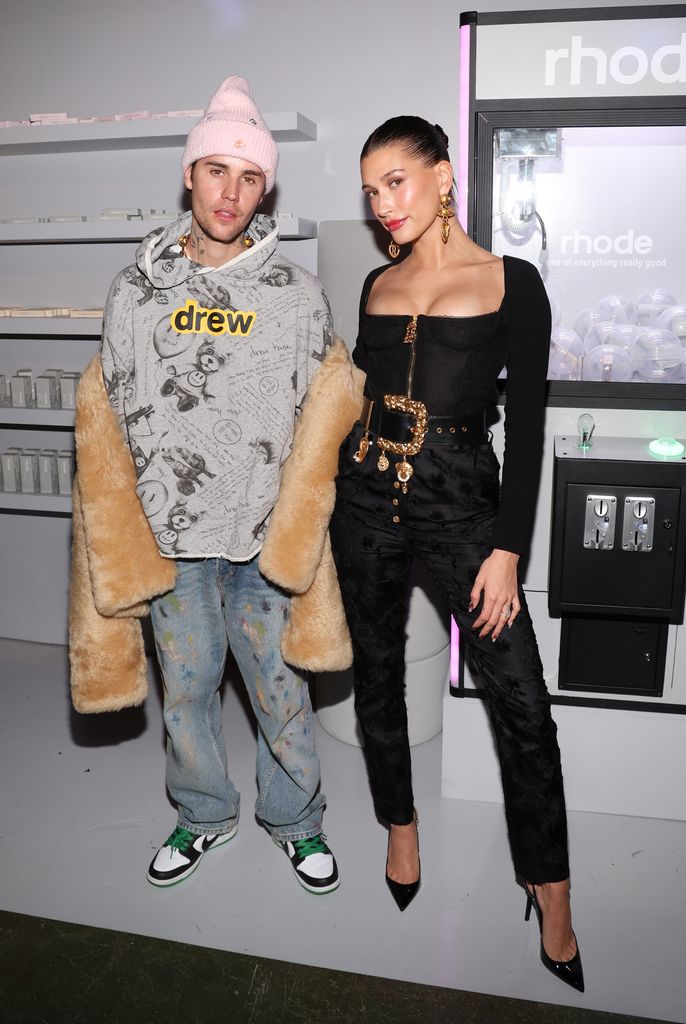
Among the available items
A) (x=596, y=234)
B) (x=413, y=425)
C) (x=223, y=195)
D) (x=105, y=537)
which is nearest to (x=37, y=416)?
(x=105, y=537)

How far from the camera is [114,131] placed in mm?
2902

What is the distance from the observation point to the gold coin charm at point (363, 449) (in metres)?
1.82

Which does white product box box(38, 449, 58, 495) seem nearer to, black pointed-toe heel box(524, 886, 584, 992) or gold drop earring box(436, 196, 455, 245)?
gold drop earring box(436, 196, 455, 245)

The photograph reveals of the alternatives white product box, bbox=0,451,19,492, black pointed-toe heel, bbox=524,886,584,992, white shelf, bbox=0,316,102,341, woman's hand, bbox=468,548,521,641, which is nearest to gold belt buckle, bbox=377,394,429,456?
woman's hand, bbox=468,548,521,641

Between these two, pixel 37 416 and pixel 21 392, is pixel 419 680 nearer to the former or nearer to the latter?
pixel 37 416

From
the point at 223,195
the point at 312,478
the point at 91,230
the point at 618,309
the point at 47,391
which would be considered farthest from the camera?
the point at 47,391

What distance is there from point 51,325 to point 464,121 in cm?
160

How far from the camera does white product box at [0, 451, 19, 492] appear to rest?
A: 331 cm

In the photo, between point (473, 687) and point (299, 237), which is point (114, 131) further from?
point (473, 687)

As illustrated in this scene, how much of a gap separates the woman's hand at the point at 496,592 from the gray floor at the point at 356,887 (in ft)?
2.37

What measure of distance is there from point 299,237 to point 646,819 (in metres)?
2.03

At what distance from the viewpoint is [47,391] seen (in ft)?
10.4

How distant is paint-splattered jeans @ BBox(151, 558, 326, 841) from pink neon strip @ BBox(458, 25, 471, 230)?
1053mm

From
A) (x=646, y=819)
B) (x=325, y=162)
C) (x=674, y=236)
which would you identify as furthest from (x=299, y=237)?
(x=646, y=819)
